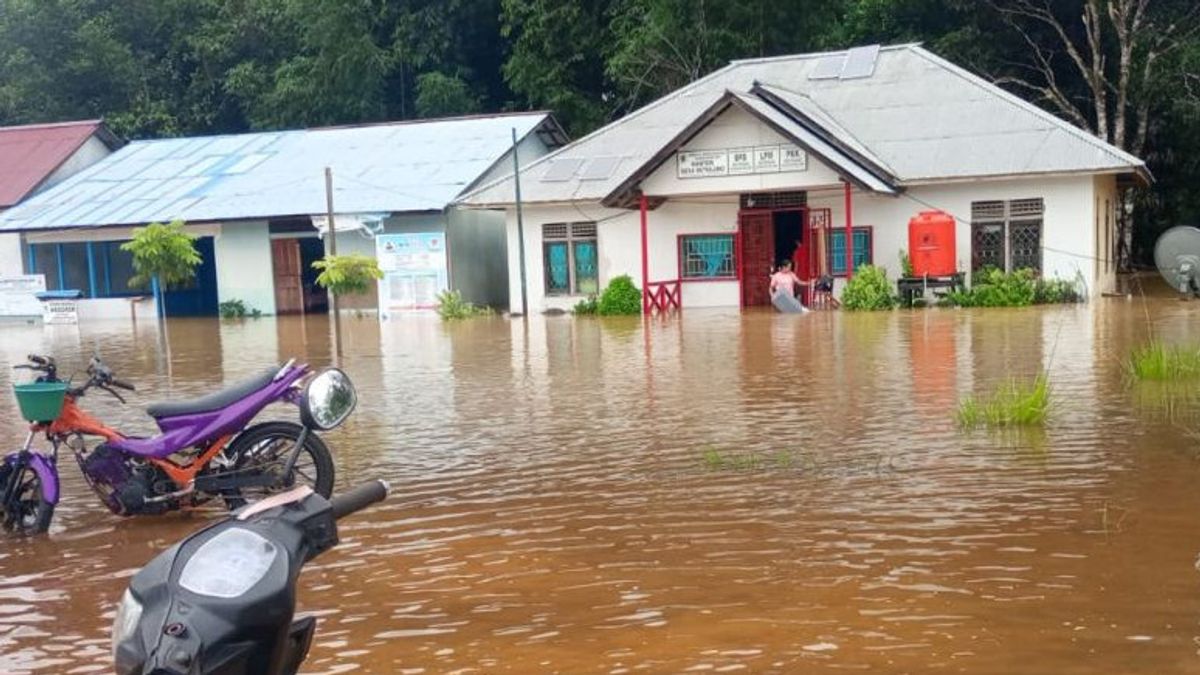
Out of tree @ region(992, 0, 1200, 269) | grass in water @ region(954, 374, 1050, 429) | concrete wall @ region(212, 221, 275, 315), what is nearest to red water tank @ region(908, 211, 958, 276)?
tree @ region(992, 0, 1200, 269)

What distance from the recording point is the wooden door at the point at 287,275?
107 feet

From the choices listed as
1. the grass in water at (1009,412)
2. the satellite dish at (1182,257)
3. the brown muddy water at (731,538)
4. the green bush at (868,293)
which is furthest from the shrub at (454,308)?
the grass in water at (1009,412)

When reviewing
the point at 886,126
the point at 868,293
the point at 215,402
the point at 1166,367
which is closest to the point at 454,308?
the point at 868,293

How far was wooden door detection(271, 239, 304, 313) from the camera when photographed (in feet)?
107

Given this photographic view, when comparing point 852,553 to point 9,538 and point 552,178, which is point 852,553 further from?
point 552,178

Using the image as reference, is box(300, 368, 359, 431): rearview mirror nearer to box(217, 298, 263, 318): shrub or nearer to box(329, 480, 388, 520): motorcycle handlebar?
box(329, 480, 388, 520): motorcycle handlebar

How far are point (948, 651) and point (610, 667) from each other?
1268mm

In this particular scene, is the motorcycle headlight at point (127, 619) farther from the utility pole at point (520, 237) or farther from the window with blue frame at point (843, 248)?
the utility pole at point (520, 237)

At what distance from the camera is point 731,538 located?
6258 millimetres

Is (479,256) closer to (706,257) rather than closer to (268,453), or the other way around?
(706,257)

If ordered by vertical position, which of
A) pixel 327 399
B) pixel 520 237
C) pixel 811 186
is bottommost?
pixel 327 399

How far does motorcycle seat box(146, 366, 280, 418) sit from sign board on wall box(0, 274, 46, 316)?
28626 mm

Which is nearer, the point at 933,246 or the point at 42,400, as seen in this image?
the point at 42,400

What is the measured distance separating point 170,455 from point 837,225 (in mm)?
20964
